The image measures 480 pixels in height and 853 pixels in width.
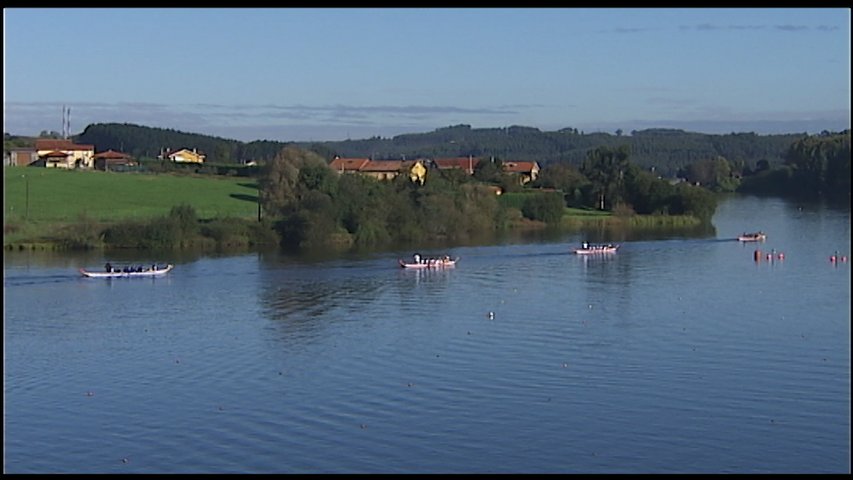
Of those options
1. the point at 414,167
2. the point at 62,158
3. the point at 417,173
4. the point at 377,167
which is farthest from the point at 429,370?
the point at 377,167

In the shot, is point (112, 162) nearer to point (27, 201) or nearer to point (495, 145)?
point (27, 201)

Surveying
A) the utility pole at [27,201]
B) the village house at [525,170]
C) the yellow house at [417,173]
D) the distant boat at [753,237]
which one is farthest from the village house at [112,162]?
the distant boat at [753,237]

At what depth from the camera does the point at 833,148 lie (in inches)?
2061

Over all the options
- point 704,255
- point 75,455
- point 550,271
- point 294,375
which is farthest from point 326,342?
point 704,255

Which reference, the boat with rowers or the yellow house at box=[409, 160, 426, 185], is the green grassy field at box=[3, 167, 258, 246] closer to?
the yellow house at box=[409, 160, 426, 185]

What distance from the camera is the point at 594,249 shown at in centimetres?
3591

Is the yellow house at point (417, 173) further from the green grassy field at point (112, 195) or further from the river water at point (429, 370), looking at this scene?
the river water at point (429, 370)

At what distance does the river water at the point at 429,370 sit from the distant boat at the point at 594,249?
13.9 feet

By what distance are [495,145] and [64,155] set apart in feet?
242

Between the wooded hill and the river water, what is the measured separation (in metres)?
38.0

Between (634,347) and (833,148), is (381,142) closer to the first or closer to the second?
(833,148)

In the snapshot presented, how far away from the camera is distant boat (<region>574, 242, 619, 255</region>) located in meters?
35.7
